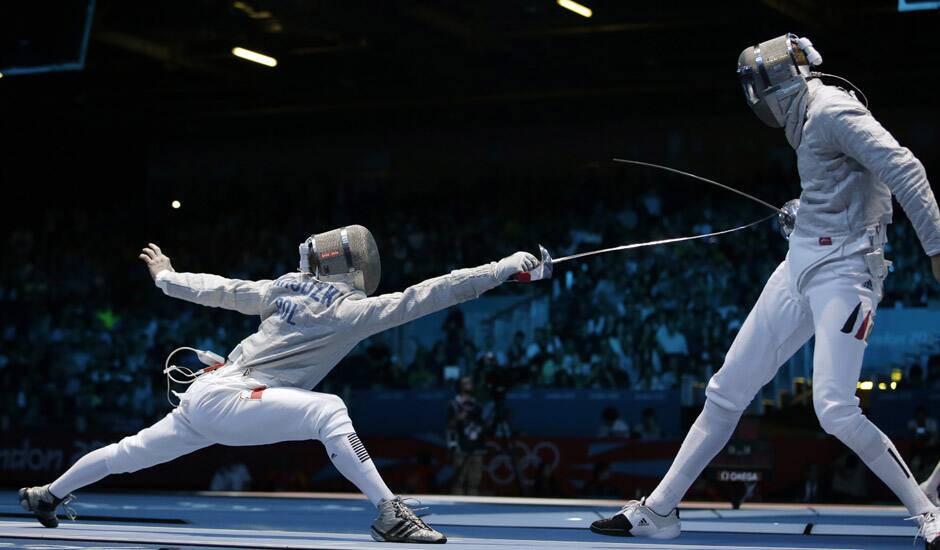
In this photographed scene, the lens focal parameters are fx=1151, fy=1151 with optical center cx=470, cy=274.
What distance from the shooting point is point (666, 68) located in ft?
38.6

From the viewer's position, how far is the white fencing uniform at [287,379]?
3.95 meters

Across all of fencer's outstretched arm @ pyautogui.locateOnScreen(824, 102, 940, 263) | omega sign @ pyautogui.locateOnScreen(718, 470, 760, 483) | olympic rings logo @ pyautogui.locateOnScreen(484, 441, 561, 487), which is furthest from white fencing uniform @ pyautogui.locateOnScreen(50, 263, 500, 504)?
olympic rings logo @ pyautogui.locateOnScreen(484, 441, 561, 487)

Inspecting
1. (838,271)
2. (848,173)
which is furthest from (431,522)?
(848,173)

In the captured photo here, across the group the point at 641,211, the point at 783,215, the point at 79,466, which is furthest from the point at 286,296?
the point at 641,211

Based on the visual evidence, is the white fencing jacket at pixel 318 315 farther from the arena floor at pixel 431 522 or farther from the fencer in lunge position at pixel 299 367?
the arena floor at pixel 431 522

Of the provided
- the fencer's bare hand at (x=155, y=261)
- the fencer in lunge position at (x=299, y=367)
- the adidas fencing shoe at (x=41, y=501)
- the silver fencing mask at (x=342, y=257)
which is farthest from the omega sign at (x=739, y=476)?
the adidas fencing shoe at (x=41, y=501)

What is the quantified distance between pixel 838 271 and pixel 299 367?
190cm

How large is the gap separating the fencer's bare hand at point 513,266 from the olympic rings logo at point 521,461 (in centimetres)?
511

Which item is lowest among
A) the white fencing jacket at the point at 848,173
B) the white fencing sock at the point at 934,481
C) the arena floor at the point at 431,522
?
the arena floor at the point at 431,522

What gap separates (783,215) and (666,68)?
8143 millimetres

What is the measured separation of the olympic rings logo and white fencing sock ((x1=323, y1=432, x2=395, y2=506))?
16.9 feet

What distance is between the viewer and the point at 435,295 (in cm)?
405

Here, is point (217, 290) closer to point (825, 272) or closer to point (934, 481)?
point (825, 272)

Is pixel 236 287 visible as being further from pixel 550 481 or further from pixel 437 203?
pixel 437 203
